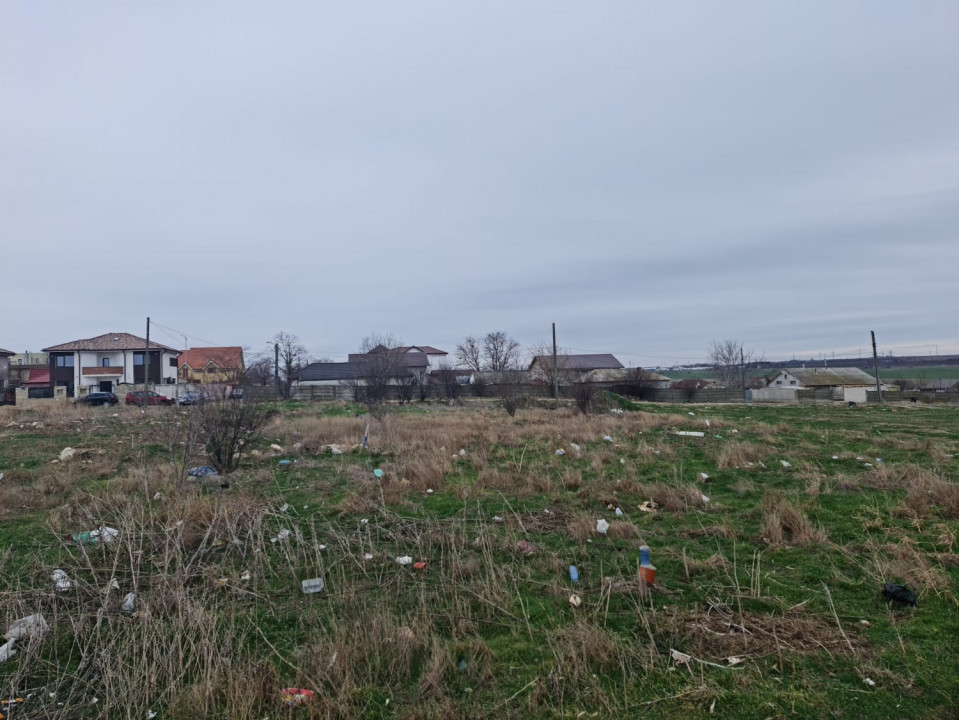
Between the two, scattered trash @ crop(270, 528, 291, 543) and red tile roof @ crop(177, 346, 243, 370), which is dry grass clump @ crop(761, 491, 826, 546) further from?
red tile roof @ crop(177, 346, 243, 370)

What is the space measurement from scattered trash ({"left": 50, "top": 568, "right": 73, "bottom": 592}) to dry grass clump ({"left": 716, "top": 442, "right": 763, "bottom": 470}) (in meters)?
7.92

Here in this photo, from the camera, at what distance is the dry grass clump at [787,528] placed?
4.55 m

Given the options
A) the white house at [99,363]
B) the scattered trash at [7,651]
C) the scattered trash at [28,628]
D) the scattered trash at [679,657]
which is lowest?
the scattered trash at [679,657]

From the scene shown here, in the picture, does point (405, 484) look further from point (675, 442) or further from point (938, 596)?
point (675, 442)

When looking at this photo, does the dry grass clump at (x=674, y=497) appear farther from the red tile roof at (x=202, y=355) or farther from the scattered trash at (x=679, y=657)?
the red tile roof at (x=202, y=355)

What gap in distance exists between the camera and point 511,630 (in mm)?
3174

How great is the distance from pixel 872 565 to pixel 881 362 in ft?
419

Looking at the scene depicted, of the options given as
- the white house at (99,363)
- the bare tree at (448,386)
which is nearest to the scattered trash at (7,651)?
the bare tree at (448,386)

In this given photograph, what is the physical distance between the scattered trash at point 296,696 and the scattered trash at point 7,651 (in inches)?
71.4

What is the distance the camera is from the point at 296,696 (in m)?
2.54

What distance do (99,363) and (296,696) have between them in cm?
4894

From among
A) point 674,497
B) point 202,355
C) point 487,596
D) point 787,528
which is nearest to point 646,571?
point 487,596

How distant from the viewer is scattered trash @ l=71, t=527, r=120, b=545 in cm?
446

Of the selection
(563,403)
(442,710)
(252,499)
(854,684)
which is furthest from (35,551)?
(563,403)
